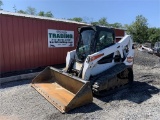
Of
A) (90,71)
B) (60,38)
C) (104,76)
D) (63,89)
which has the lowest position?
(63,89)

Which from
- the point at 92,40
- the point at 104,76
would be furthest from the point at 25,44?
the point at 104,76

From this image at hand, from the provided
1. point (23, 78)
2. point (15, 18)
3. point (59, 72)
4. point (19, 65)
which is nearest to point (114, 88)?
point (59, 72)

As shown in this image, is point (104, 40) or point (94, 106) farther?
point (104, 40)

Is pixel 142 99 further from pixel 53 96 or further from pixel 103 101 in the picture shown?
pixel 53 96

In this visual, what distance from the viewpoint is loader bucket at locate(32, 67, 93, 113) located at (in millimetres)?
4798

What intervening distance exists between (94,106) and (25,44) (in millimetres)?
5489

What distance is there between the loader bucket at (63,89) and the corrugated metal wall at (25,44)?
2.52 meters

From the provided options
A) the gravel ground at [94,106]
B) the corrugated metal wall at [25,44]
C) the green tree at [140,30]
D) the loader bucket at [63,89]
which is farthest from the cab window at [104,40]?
the green tree at [140,30]

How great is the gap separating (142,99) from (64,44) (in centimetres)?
648

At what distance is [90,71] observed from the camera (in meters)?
5.88

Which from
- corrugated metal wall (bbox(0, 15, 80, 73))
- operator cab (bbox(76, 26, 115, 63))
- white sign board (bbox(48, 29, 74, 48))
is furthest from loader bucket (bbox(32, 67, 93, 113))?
white sign board (bbox(48, 29, 74, 48))

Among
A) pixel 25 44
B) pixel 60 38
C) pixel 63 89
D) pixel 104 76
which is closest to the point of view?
pixel 104 76

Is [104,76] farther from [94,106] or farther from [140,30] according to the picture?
[140,30]

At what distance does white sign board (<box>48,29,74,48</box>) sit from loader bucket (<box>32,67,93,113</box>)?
358 centimetres
